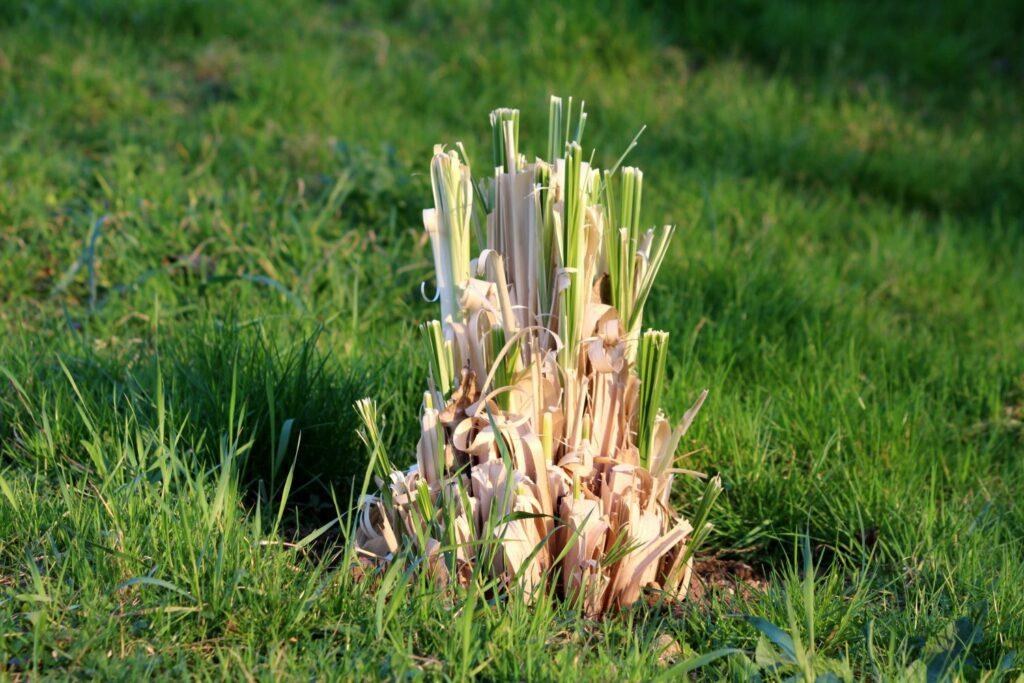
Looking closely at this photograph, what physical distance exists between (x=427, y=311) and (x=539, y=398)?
4.25 feet

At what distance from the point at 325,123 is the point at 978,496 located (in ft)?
9.84

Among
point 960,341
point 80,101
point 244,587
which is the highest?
point 80,101

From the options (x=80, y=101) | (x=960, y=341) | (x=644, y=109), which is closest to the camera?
(x=960, y=341)

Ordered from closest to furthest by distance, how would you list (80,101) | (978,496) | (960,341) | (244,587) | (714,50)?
(244,587) → (978,496) → (960,341) → (80,101) → (714,50)

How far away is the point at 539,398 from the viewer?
1.95 metres

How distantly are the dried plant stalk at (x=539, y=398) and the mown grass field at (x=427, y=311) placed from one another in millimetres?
139

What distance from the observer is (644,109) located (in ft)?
15.6

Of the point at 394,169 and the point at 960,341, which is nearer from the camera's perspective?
the point at 960,341

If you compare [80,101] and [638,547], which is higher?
[80,101]

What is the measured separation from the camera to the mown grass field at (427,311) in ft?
5.90

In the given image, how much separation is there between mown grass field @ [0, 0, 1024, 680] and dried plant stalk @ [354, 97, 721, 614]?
139 mm

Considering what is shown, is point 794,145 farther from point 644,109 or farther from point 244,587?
point 244,587

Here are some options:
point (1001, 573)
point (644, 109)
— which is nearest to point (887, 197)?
point (644, 109)

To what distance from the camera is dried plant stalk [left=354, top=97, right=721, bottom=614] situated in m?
1.88
